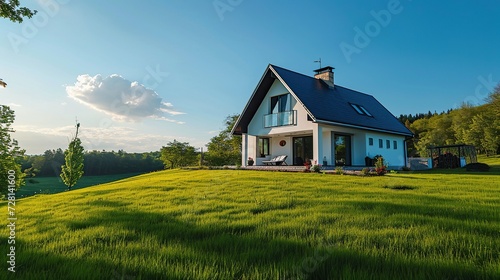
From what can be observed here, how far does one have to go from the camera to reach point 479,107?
55.1 metres

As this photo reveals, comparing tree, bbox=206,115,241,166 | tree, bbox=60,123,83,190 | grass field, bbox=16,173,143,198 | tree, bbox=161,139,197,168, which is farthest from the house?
grass field, bbox=16,173,143,198

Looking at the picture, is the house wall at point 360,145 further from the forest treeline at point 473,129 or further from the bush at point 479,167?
the forest treeline at point 473,129

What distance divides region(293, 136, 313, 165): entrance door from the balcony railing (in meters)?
2.24

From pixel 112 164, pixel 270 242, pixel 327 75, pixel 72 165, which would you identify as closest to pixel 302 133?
pixel 327 75

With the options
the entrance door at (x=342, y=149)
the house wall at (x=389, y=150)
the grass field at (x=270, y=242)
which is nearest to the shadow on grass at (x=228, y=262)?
the grass field at (x=270, y=242)

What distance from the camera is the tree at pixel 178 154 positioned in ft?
127

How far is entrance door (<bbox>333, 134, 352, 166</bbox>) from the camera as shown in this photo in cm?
1906

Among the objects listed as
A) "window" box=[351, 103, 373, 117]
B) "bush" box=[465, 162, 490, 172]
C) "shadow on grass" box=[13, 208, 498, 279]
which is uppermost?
"window" box=[351, 103, 373, 117]

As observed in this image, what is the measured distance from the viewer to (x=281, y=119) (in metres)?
18.7

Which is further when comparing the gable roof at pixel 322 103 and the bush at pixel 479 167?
the gable roof at pixel 322 103

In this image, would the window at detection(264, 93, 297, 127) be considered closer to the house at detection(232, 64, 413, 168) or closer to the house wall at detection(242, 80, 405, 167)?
the house at detection(232, 64, 413, 168)

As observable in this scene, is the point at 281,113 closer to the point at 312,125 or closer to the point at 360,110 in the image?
the point at 312,125

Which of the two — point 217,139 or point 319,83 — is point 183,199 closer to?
point 319,83

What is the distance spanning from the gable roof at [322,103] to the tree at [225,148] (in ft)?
47.3
